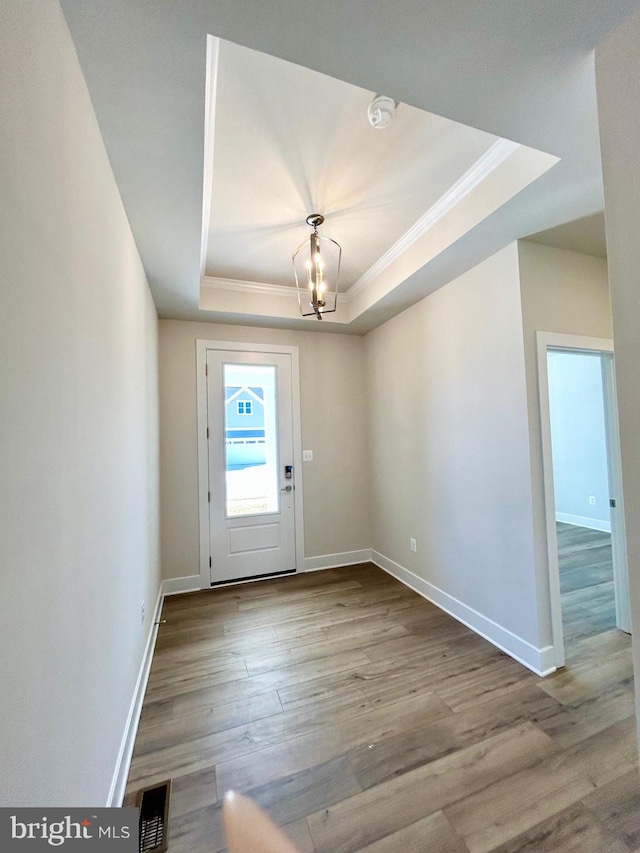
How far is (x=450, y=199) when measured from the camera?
204 cm

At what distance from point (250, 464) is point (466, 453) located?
81.9 inches

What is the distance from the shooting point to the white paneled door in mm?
3387

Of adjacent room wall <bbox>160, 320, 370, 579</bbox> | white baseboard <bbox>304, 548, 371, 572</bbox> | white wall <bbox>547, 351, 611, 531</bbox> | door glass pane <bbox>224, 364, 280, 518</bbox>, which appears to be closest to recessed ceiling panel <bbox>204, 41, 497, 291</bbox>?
adjacent room wall <bbox>160, 320, 370, 579</bbox>

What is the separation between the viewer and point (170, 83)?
1078 mm

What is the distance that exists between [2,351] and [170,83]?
1071 millimetres

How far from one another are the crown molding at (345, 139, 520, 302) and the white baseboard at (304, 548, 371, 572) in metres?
2.88

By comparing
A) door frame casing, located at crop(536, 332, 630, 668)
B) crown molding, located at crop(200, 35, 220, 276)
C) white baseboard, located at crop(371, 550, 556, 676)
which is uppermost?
crown molding, located at crop(200, 35, 220, 276)

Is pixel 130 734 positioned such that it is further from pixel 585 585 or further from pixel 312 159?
pixel 585 585

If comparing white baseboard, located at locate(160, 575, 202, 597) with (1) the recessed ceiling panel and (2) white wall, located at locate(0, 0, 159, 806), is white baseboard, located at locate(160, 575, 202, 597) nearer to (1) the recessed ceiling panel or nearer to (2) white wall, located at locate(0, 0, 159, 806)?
(2) white wall, located at locate(0, 0, 159, 806)

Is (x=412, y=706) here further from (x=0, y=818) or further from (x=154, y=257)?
(x=154, y=257)

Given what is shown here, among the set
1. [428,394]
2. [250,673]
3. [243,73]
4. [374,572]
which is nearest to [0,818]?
[250,673]

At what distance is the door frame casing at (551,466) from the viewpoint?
206 centimetres

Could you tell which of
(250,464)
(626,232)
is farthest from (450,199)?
(250,464)

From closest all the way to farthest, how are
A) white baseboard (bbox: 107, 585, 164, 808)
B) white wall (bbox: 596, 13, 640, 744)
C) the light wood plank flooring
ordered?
white wall (bbox: 596, 13, 640, 744) → white baseboard (bbox: 107, 585, 164, 808) → the light wood plank flooring
